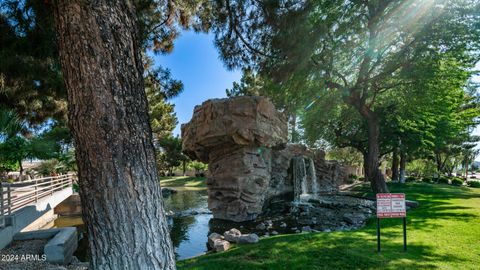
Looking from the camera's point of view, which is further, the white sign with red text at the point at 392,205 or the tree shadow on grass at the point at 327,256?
the white sign with red text at the point at 392,205

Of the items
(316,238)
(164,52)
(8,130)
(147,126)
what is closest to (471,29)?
(316,238)

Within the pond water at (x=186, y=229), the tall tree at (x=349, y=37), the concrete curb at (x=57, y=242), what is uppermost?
the tall tree at (x=349, y=37)

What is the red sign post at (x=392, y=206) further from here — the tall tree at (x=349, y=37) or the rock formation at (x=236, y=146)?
the rock formation at (x=236, y=146)

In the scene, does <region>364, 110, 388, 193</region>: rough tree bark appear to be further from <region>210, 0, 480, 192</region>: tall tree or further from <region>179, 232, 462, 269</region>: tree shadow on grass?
<region>179, 232, 462, 269</region>: tree shadow on grass

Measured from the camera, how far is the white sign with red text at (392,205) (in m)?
5.28

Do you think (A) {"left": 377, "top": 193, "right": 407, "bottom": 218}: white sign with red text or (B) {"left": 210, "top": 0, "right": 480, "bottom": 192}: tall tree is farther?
(B) {"left": 210, "top": 0, "right": 480, "bottom": 192}: tall tree

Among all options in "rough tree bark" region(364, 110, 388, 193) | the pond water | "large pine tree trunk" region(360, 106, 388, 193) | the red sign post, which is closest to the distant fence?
the pond water

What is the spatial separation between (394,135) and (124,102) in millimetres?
21217

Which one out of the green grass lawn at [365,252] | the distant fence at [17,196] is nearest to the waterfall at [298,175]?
the green grass lawn at [365,252]

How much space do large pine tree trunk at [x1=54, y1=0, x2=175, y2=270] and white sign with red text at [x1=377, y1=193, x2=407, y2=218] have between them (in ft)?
14.2

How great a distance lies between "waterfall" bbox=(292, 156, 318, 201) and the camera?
1705cm

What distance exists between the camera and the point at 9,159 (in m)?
7.20

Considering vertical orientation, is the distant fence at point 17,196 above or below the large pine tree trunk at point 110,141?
below

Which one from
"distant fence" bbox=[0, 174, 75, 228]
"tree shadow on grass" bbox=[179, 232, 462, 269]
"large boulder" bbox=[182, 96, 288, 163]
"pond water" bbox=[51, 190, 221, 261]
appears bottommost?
"pond water" bbox=[51, 190, 221, 261]
